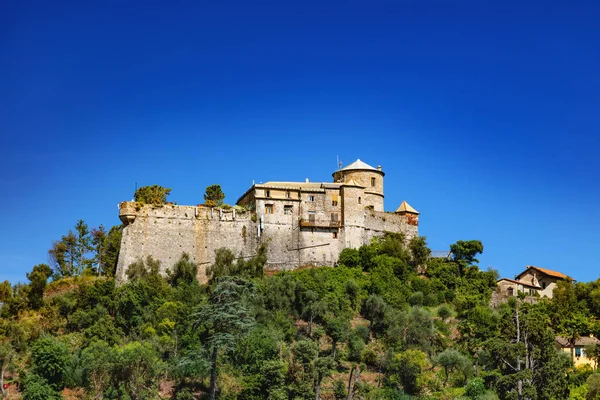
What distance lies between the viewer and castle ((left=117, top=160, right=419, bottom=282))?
59719 millimetres

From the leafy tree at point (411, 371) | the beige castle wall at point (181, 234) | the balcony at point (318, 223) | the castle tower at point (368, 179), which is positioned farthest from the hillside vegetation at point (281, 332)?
the castle tower at point (368, 179)

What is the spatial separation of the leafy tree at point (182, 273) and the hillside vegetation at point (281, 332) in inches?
4.0

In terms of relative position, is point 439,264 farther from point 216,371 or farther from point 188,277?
point 216,371

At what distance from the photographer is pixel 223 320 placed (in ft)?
153

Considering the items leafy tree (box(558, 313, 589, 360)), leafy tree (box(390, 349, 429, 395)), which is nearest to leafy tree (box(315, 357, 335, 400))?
leafy tree (box(390, 349, 429, 395))

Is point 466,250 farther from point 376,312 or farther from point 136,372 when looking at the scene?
point 136,372

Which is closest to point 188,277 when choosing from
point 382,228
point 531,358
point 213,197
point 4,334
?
point 213,197

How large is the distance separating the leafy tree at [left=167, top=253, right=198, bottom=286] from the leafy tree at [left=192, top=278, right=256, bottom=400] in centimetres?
1002

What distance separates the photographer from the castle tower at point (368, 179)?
68.8 m

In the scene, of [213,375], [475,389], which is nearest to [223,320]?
[213,375]

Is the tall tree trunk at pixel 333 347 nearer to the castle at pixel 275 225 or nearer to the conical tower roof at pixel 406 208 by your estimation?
the castle at pixel 275 225

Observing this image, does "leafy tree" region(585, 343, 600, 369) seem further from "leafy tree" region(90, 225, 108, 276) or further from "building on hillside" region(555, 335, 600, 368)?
"leafy tree" region(90, 225, 108, 276)

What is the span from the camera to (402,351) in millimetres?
52156

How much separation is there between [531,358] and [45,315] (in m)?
29.9
